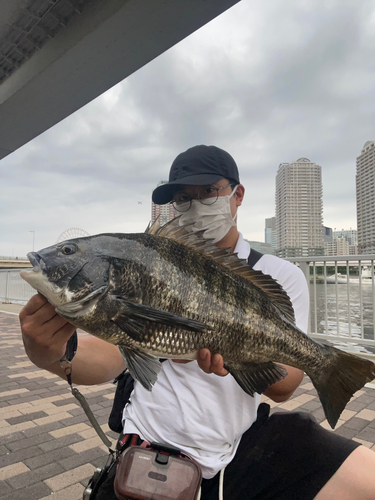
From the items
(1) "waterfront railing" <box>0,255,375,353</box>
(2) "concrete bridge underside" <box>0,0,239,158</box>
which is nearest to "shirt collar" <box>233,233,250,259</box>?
(2) "concrete bridge underside" <box>0,0,239,158</box>

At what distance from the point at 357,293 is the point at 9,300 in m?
15.3

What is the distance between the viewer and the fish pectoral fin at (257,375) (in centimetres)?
151

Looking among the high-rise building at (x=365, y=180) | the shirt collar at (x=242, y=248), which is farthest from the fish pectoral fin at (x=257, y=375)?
the high-rise building at (x=365, y=180)

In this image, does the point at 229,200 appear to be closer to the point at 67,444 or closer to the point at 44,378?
the point at 67,444

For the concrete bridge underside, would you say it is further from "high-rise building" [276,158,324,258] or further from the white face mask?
"high-rise building" [276,158,324,258]

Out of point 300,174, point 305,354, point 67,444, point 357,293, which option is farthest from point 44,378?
point 300,174

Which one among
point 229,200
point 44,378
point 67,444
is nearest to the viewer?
point 229,200

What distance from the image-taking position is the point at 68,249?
135 centimetres

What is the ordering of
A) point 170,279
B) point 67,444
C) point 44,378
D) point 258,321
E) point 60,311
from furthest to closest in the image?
point 44,378, point 67,444, point 258,321, point 170,279, point 60,311

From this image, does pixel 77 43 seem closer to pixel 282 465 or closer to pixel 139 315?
pixel 139 315

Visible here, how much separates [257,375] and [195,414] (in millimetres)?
439

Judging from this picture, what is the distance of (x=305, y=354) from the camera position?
5.20 ft

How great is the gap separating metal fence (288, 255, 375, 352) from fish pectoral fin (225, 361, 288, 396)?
4.56 m

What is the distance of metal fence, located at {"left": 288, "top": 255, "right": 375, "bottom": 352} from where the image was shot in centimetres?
549
